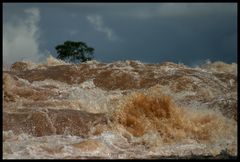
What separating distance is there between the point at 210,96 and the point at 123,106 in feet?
13.0

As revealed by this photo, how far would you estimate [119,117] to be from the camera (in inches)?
616

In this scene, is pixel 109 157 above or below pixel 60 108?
below

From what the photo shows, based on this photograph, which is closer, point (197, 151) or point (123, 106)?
point (197, 151)

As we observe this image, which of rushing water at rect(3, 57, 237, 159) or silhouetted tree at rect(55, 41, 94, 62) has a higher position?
silhouetted tree at rect(55, 41, 94, 62)

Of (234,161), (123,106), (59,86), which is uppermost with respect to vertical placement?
(59,86)

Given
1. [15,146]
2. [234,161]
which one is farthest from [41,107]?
[234,161]

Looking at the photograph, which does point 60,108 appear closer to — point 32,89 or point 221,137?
point 32,89

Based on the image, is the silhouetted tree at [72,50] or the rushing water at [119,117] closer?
the rushing water at [119,117]

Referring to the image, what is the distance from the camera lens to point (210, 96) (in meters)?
19.3

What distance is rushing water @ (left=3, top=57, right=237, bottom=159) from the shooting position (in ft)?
44.5

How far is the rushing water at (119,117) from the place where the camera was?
13.6 meters

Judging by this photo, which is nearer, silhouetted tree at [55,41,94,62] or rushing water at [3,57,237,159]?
rushing water at [3,57,237,159]

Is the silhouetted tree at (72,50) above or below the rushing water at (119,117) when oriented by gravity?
above

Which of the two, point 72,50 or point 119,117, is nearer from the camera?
point 119,117
